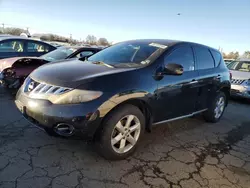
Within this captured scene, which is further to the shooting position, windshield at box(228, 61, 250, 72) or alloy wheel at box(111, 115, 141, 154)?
windshield at box(228, 61, 250, 72)

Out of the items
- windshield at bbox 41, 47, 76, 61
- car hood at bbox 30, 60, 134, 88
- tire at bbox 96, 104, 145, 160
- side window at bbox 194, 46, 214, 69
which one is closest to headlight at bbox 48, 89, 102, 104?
car hood at bbox 30, 60, 134, 88

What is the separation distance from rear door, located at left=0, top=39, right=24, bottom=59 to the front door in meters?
5.68

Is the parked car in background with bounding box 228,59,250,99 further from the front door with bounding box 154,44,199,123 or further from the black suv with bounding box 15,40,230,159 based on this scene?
the front door with bounding box 154,44,199,123

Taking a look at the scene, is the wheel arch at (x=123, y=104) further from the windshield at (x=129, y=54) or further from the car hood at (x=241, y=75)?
the car hood at (x=241, y=75)

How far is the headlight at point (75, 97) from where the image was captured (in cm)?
266

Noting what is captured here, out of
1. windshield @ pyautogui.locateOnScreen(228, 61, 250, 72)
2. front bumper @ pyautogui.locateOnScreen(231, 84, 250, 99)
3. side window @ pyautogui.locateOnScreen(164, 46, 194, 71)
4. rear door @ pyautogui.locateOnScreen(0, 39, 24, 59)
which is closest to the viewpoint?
side window @ pyautogui.locateOnScreen(164, 46, 194, 71)

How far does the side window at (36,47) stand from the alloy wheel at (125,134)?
602cm

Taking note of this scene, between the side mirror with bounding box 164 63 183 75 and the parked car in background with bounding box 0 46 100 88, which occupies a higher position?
the side mirror with bounding box 164 63 183 75

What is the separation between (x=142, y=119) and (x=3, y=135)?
2.07m

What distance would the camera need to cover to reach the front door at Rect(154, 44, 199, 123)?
343 cm

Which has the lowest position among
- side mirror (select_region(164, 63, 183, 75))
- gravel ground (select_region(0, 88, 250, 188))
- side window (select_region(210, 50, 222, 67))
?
gravel ground (select_region(0, 88, 250, 188))

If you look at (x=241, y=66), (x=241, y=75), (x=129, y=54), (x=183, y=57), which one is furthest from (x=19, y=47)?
(x=241, y=66)

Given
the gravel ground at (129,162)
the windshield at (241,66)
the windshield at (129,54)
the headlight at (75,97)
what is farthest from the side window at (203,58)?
the windshield at (241,66)

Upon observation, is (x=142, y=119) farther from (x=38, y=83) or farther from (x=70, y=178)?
(x=38, y=83)
